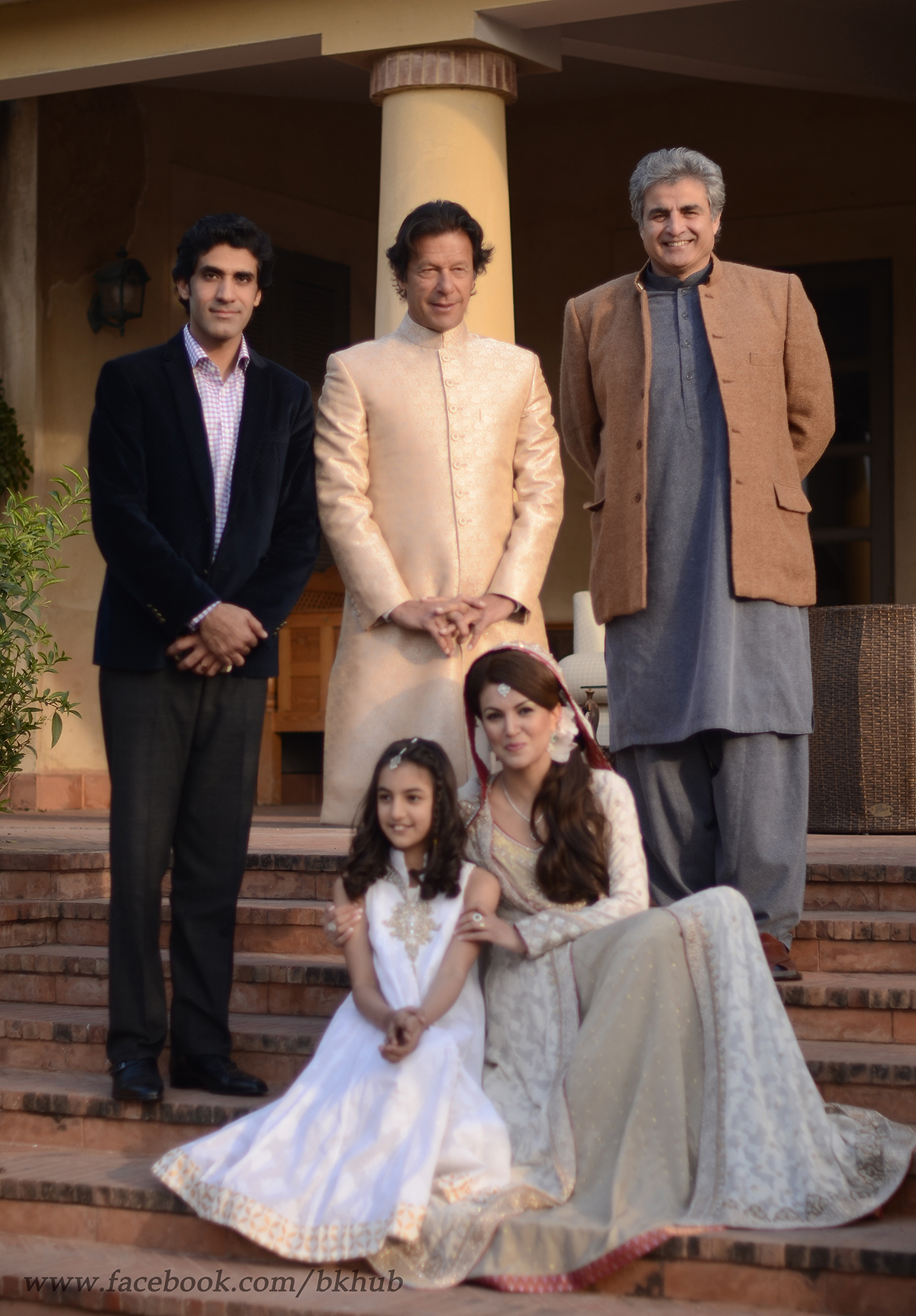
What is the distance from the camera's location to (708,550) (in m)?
3.85

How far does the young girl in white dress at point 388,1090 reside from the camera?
2.99 m

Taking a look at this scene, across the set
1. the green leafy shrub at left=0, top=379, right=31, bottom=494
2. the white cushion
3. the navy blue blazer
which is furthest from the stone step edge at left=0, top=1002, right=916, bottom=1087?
the green leafy shrub at left=0, top=379, right=31, bottom=494

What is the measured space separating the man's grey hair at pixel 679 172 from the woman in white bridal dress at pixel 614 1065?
1152mm

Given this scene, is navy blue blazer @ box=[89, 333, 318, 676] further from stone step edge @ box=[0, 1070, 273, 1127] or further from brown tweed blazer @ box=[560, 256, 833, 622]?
stone step edge @ box=[0, 1070, 273, 1127]

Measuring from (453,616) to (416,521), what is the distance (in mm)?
261

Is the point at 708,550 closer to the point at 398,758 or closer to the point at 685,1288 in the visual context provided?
the point at 398,758

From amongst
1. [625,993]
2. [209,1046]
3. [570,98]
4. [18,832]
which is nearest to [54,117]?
[570,98]

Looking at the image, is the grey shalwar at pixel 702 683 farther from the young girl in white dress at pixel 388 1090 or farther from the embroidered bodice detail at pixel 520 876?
the young girl in white dress at pixel 388 1090

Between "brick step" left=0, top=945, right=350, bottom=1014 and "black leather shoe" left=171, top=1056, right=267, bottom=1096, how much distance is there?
419 mm

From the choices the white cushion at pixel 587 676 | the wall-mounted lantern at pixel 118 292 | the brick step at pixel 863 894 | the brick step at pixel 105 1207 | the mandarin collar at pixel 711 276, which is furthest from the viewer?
the wall-mounted lantern at pixel 118 292

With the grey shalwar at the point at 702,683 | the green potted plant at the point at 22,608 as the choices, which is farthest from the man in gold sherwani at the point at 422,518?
the green potted plant at the point at 22,608

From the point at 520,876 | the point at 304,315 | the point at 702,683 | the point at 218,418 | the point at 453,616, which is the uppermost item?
the point at 304,315

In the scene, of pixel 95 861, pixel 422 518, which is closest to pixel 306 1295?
pixel 422 518

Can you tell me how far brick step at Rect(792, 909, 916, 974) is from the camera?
4.02 meters
